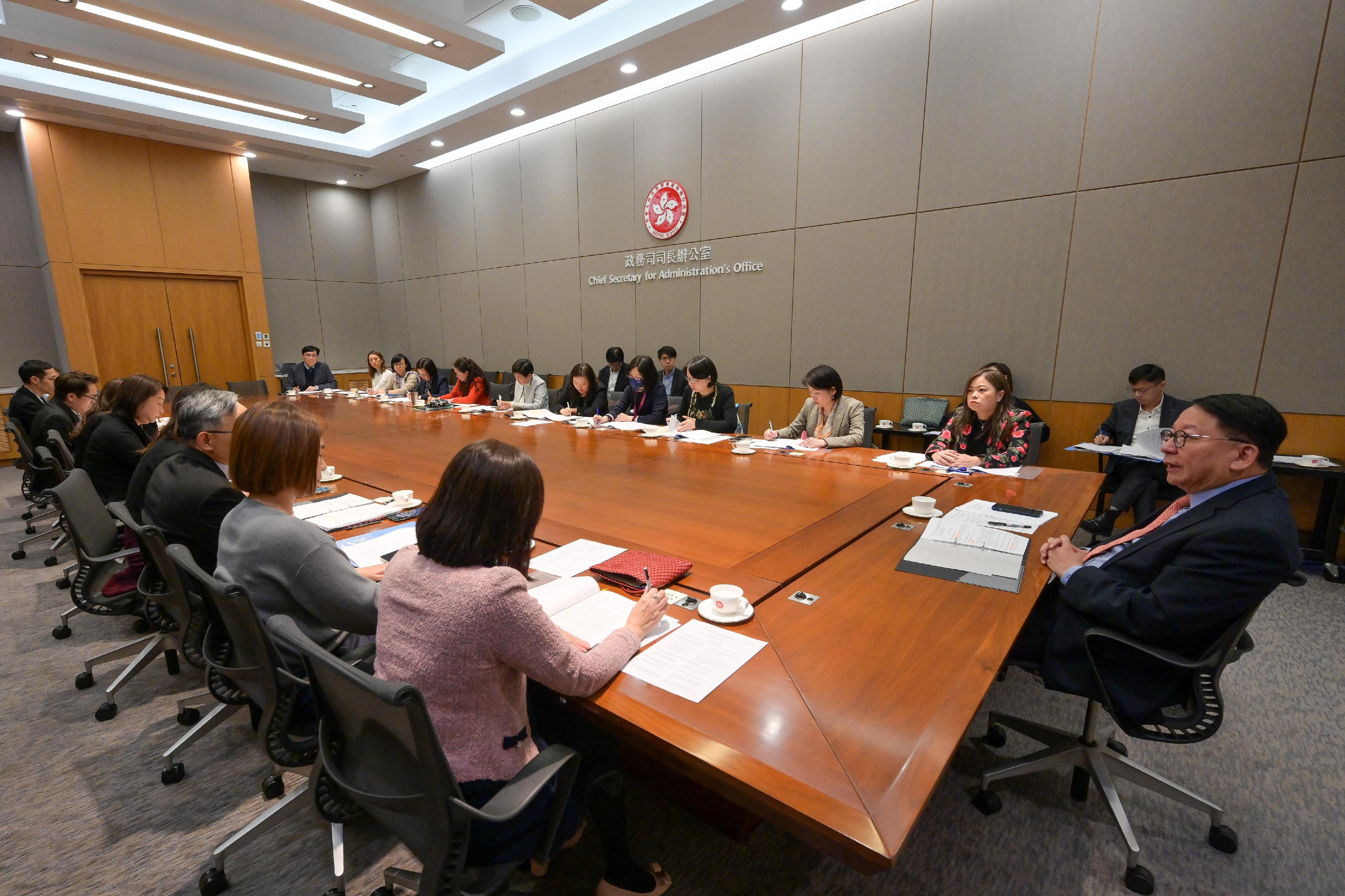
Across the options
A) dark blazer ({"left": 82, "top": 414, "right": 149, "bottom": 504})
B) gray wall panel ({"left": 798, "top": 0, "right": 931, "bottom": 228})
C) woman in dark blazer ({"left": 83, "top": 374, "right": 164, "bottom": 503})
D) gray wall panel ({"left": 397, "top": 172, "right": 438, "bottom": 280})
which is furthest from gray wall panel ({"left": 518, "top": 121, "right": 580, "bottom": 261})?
dark blazer ({"left": 82, "top": 414, "right": 149, "bottom": 504})

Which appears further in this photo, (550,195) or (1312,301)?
(550,195)

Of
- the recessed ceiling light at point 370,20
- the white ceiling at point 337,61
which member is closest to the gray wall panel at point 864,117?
the white ceiling at point 337,61

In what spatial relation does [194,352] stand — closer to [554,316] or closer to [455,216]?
[455,216]

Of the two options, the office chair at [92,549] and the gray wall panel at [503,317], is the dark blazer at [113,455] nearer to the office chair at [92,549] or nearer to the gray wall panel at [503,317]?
the office chair at [92,549]

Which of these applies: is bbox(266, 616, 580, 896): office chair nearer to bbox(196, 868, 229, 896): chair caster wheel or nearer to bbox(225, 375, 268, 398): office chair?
bbox(196, 868, 229, 896): chair caster wheel

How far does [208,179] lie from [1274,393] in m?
12.1

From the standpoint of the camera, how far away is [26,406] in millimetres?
4672

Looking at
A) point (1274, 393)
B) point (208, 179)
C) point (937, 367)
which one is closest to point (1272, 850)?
point (1274, 393)

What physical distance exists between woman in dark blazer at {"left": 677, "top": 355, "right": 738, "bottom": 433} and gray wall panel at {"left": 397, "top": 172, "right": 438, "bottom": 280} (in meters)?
6.84

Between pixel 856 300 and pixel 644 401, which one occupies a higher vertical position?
pixel 856 300

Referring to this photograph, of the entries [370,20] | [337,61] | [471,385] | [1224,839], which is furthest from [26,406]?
[1224,839]

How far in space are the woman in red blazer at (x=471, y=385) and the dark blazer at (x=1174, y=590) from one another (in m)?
6.05

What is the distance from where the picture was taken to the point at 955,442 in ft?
11.3

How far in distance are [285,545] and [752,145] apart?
19.3 feet
